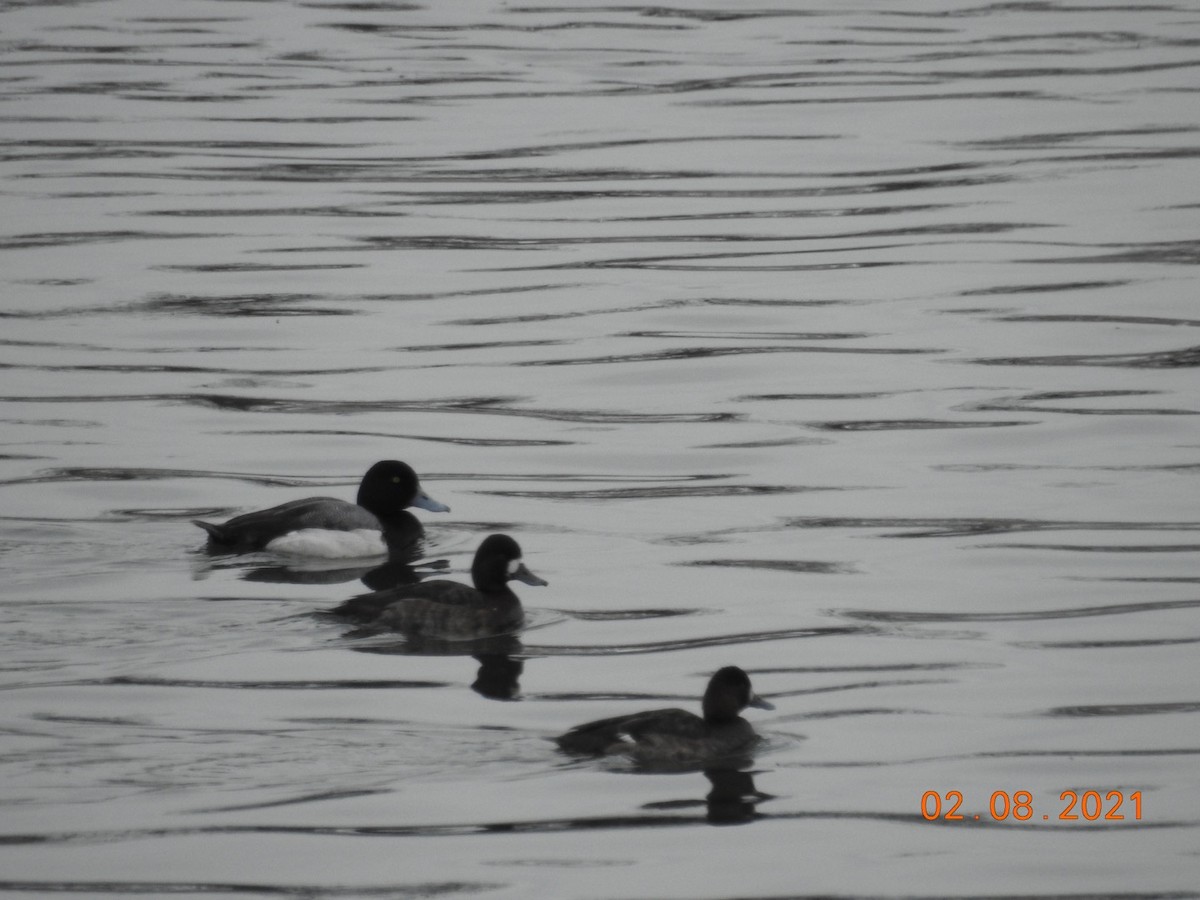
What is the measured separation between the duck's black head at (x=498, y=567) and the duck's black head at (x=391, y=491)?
164 cm

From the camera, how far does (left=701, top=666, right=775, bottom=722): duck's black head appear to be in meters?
8.65

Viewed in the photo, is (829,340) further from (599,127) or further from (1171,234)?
(599,127)

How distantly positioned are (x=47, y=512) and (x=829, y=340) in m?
6.37

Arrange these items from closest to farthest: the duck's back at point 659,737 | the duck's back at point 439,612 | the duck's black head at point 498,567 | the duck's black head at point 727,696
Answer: the duck's back at point 659,737 → the duck's black head at point 727,696 → the duck's back at point 439,612 → the duck's black head at point 498,567

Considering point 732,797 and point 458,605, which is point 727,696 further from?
point 458,605

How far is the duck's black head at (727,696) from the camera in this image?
8.65 meters

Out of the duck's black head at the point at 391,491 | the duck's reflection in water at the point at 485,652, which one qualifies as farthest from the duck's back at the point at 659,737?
the duck's black head at the point at 391,491

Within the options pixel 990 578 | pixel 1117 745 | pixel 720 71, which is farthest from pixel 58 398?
pixel 720 71

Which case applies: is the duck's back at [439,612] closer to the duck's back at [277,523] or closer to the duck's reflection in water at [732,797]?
the duck's back at [277,523]

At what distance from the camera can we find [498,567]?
10.6 meters
